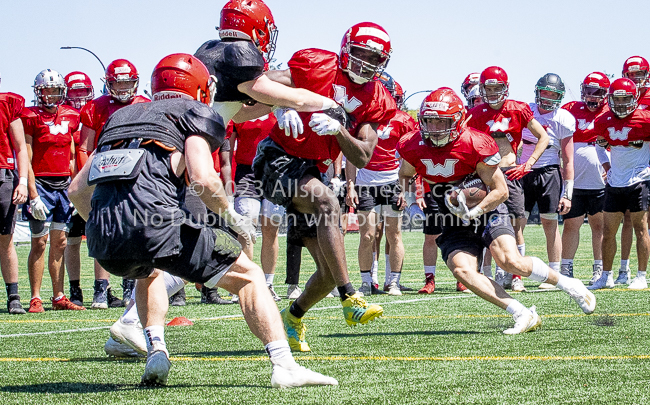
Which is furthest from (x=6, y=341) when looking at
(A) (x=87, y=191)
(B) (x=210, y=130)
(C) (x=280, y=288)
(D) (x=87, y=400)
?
(C) (x=280, y=288)

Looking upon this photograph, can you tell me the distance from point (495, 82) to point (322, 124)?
4.18 metres

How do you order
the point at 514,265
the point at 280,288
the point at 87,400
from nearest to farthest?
the point at 87,400 → the point at 514,265 → the point at 280,288

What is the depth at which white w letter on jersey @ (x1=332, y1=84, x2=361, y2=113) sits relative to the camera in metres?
5.36

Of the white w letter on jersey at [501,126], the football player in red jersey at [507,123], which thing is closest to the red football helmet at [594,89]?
the football player in red jersey at [507,123]

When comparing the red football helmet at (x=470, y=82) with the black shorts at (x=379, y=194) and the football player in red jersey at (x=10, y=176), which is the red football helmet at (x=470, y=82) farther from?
the football player in red jersey at (x=10, y=176)

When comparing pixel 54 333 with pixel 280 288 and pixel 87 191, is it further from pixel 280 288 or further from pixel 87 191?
pixel 280 288

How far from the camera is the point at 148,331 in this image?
157 inches

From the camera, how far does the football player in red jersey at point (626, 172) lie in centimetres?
874

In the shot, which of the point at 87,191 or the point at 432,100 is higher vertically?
the point at 432,100

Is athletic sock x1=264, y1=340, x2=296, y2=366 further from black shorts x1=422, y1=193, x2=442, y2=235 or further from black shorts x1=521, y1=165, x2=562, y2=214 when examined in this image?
black shorts x1=521, y1=165, x2=562, y2=214

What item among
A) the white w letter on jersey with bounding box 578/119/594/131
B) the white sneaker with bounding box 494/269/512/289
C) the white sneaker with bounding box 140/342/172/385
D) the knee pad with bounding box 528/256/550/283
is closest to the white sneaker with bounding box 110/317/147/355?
the white sneaker with bounding box 140/342/172/385

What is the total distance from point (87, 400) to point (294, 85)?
2.46 m

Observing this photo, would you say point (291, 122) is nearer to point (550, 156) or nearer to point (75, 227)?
point (75, 227)

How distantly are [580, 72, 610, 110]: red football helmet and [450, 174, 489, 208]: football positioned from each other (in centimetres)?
435
